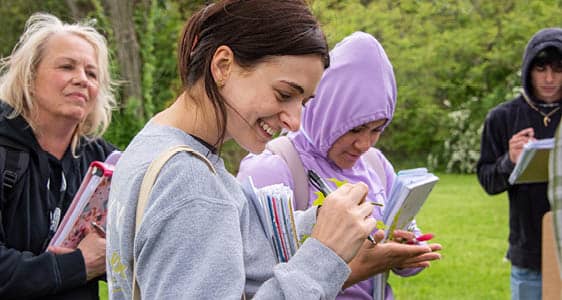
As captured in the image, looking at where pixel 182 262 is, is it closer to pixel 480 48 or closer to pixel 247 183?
pixel 247 183

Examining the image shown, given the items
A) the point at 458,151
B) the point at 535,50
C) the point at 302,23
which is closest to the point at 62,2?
the point at 458,151

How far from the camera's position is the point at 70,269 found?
2854 mm

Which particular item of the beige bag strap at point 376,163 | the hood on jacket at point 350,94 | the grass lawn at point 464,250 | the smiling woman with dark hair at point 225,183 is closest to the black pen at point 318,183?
the hood on jacket at point 350,94

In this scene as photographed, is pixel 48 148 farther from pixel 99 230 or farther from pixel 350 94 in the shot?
pixel 350 94

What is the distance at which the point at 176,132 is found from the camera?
5.67 feet

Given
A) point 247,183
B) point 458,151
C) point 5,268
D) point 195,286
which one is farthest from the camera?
point 458,151

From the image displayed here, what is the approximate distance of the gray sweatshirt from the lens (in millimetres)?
1548

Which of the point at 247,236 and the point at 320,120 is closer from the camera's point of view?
the point at 247,236

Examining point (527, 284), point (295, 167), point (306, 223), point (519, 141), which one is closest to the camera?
point (306, 223)

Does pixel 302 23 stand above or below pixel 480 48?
above

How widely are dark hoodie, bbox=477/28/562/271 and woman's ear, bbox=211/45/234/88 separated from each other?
2992 mm

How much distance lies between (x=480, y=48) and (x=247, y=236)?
20.5 meters

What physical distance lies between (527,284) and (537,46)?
136 cm

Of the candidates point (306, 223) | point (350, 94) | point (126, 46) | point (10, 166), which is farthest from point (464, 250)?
point (306, 223)
